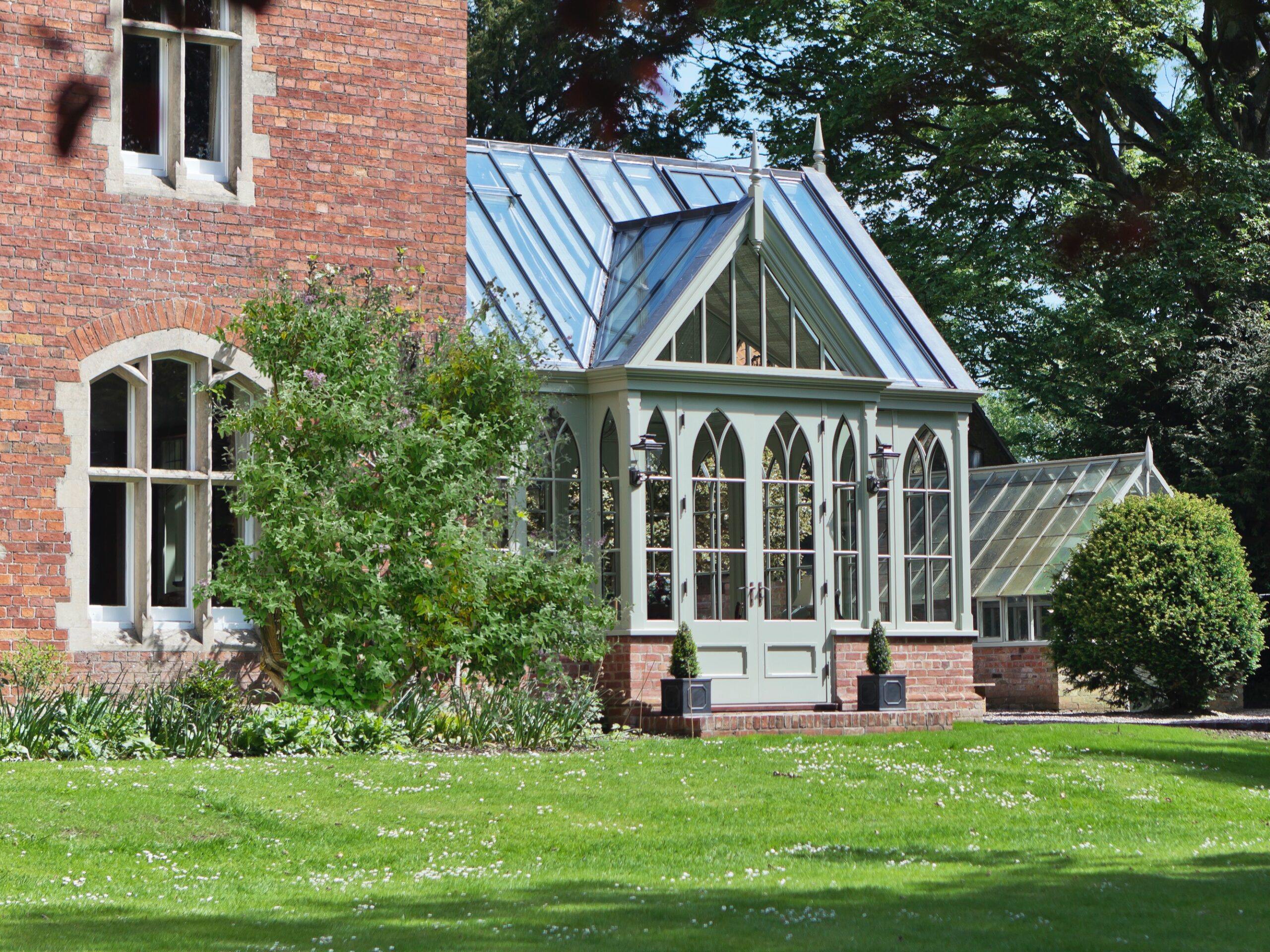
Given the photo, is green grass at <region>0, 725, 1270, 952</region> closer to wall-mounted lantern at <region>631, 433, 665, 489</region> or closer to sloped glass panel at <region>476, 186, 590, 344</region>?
wall-mounted lantern at <region>631, 433, 665, 489</region>

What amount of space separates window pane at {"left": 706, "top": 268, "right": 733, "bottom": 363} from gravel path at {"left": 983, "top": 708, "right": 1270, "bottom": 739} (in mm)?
4742

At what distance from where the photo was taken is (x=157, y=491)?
13.7 metres

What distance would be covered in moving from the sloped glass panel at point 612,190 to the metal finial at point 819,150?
2442 mm

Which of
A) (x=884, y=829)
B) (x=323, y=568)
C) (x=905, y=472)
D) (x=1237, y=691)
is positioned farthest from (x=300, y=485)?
(x=1237, y=691)

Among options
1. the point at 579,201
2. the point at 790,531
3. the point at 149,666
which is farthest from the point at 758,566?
the point at 149,666

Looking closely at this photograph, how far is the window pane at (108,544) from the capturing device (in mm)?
13375

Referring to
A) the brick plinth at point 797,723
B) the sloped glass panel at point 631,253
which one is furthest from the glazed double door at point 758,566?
the sloped glass panel at point 631,253

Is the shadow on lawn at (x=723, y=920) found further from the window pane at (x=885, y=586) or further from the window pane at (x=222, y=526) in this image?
the window pane at (x=885, y=586)

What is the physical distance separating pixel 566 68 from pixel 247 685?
36.6 feet

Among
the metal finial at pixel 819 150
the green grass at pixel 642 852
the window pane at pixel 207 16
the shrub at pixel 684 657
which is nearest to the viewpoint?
the green grass at pixel 642 852

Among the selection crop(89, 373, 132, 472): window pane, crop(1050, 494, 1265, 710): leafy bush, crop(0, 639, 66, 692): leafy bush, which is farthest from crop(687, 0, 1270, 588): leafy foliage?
crop(0, 639, 66, 692): leafy bush

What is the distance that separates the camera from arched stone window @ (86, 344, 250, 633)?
13422 mm

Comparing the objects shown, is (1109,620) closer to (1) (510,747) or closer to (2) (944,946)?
(1) (510,747)

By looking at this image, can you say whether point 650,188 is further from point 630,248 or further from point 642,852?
point 642,852
